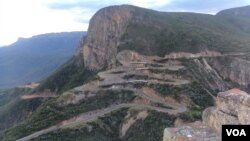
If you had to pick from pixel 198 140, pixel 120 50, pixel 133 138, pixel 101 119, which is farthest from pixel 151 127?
pixel 198 140

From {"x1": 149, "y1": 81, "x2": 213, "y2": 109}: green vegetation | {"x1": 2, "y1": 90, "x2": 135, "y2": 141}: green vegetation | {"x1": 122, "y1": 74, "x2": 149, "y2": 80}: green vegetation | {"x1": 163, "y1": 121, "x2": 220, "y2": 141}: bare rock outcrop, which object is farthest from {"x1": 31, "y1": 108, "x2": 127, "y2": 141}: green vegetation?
{"x1": 163, "y1": 121, "x2": 220, "y2": 141}: bare rock outcrop

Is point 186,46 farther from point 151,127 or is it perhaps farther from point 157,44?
point 151,127

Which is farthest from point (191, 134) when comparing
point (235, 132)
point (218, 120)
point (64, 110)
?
point (64, 110)

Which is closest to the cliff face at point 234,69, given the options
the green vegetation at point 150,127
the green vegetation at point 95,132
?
the green vegetation at point 150,127

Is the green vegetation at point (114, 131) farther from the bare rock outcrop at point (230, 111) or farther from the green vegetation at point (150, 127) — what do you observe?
the bare rock outcrop at point (230, 111)

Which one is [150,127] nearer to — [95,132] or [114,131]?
[114,131]

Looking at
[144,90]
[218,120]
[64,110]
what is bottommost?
[64,110]
